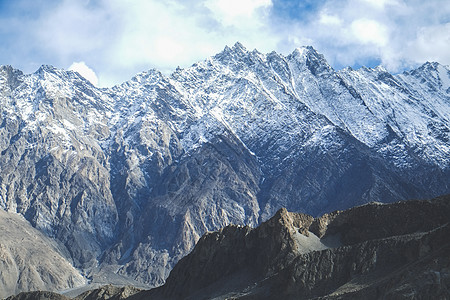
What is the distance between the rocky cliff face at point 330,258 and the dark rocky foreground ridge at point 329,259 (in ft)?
0.53

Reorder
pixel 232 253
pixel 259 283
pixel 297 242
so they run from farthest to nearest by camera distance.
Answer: pixel 232 253
pixel 297 242
pixel 259 283

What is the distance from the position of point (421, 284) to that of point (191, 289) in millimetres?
83470

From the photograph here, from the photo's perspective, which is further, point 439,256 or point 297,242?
point 297,242

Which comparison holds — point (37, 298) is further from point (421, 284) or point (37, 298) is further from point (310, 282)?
point (421, 284)

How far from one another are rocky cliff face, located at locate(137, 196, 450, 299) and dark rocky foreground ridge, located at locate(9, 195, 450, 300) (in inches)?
6.3

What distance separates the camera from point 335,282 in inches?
4368

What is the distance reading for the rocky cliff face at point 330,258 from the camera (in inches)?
3519

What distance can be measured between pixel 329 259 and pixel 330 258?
25 cm

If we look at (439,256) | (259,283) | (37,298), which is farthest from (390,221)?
(37,298)

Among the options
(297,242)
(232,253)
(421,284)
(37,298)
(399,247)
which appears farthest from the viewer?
(37,298)

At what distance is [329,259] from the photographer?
116 metres

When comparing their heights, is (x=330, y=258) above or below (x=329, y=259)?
above

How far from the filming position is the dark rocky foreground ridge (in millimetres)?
89375

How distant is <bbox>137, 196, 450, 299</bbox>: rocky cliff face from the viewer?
8938 cm
